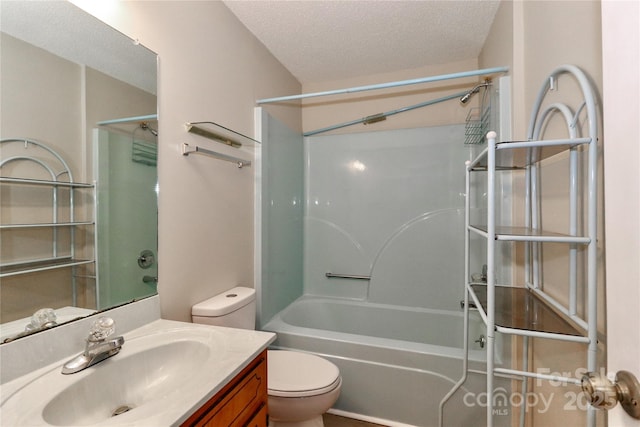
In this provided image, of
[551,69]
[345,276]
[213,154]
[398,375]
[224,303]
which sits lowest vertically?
[398,375]

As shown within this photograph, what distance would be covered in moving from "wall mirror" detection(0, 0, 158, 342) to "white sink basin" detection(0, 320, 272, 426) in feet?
0.63

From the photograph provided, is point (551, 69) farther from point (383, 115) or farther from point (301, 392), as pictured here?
point (301, 392)

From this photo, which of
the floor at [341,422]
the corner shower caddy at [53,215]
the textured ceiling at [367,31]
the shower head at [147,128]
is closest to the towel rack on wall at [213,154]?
the shower head at [147,128]

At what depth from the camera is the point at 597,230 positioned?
83 centimetres

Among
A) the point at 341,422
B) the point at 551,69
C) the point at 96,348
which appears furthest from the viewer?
the point at 341,422

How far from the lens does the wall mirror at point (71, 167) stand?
31.0 inches

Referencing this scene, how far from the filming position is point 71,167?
0.92m

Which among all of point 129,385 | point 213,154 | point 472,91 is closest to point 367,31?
point 472,91

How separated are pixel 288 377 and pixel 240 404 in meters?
0.62

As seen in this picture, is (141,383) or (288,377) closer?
(141,383)

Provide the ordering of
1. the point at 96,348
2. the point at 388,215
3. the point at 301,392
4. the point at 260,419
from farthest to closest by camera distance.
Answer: the point at 388,215, the point at 301,392, the point at 260,419, the point at 96,348

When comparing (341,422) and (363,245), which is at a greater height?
(363,245)

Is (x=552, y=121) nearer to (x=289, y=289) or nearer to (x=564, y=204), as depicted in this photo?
(x=564, y=204)

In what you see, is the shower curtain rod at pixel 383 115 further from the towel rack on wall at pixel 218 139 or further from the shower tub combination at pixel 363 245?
the towel rack on wall at pixel 218 139
